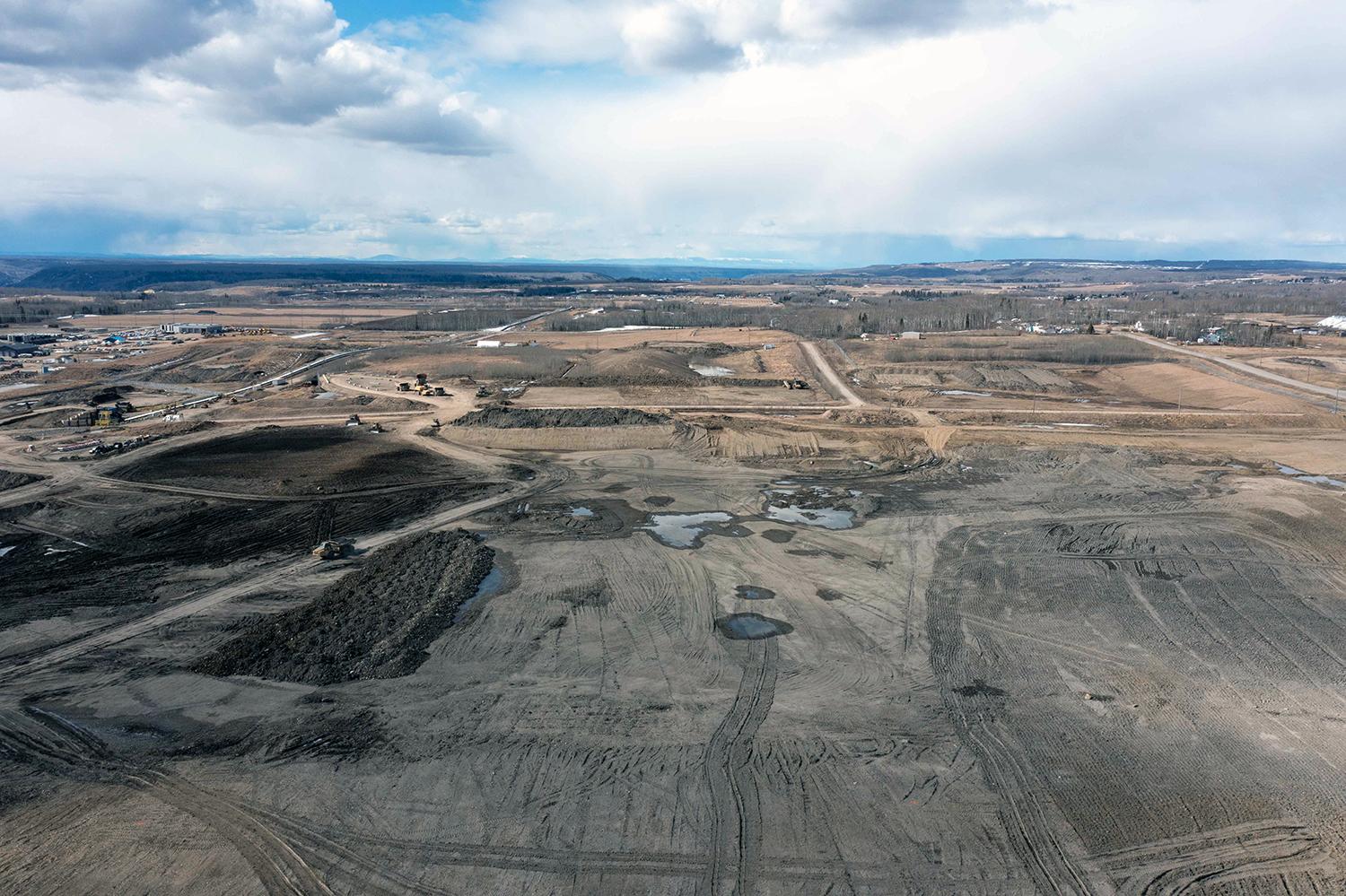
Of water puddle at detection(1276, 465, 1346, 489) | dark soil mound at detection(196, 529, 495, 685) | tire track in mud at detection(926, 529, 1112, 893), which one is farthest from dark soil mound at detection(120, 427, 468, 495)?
water puddle at detection(1276, 465, 1346, 489)

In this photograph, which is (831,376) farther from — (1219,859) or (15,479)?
(15,479)

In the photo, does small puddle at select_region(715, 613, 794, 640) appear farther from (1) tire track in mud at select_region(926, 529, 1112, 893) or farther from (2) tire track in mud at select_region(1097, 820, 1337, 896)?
(2) tire track in mud at select_region(1097, 820, 1337, 896)

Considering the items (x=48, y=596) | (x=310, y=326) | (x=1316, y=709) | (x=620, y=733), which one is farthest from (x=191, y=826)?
(x=310, y=326)

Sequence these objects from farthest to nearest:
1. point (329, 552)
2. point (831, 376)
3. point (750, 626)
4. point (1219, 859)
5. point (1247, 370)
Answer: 1. point (831, 376)
2. point (1247, 370)
3. point (329, 552)
4. point (750, 626)
5. point (1219, 859)

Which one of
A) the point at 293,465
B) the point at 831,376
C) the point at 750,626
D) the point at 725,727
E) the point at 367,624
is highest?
the point at 831,376

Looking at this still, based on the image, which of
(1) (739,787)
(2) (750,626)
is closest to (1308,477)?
(2) (750,626)

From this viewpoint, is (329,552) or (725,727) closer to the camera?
(725,727)
